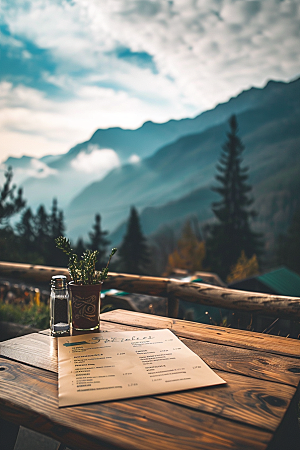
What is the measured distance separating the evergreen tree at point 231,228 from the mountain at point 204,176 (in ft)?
64.1

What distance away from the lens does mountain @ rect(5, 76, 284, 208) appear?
13012 cm

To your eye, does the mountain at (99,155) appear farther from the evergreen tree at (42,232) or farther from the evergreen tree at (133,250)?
the evergreen tree at (42,232)

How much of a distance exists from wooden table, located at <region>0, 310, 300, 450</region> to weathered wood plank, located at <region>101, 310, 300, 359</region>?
0.8 inches

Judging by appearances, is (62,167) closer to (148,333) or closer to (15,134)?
(15,134)

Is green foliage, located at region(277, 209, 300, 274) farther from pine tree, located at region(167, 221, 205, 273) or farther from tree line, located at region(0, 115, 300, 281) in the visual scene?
pine tree, located at region(167, 221, 205, 273)

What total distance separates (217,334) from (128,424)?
649mm

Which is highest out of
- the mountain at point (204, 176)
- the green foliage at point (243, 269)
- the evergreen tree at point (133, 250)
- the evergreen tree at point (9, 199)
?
the mountain at point (204, 176)

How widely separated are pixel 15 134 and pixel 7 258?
212ft

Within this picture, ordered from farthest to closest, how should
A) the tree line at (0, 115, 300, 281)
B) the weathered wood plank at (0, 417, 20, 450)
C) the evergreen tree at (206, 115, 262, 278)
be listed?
1. the evergreen tree at (206, 115, 262, 278)
2. the tree line at (0, 115, 300, 281)
3. the weathered wood plank at (0, 417, 20, 450)

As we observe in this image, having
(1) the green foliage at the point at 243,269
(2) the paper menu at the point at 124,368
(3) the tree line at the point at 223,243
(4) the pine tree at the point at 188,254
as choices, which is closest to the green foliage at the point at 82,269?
(2) the paper menu at the point at 124,368

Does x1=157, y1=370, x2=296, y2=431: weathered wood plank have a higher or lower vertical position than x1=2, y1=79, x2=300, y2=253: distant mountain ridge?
lower

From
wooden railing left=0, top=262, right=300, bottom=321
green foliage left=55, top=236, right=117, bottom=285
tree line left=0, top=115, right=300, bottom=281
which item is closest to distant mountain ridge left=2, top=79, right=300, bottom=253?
tree line left=0, top=115, right=300, bottom=281

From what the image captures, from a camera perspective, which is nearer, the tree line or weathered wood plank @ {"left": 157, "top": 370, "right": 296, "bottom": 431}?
weathered wood plank @ {"left": 157, "top": 370, "right": 296, "bottom": 431}

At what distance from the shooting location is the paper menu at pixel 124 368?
2.58ft
